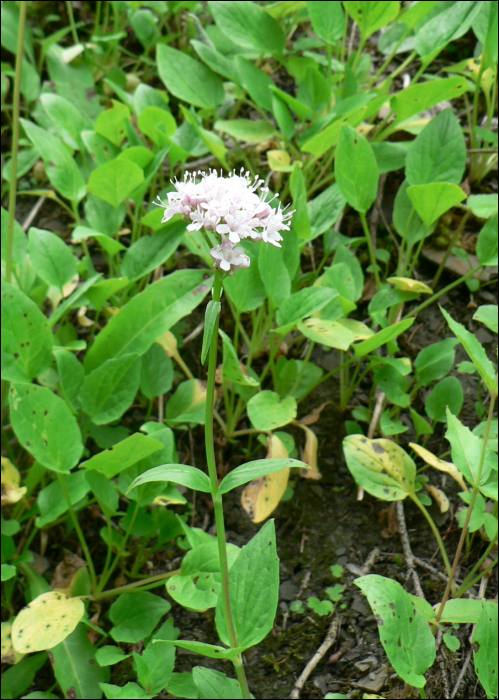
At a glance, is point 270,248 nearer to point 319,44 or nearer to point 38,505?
point 38,505

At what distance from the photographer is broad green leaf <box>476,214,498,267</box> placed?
5.38ft

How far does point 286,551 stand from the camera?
1.43 meters

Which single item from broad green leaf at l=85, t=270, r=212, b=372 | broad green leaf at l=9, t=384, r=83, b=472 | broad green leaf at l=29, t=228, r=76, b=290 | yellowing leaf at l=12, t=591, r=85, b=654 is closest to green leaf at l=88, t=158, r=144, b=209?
broad green leaf at l=29, t=228, r=76, b=290

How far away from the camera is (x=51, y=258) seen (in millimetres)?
1567

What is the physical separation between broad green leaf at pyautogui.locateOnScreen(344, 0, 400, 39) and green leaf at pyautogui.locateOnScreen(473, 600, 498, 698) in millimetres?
1729

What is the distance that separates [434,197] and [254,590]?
101 centimetres

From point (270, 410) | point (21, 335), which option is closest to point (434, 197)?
point (270, 410)

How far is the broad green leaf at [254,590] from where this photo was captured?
98cm

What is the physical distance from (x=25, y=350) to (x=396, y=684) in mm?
1032

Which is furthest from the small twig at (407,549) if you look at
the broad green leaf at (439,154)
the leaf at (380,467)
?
the broad green leaf at (439,154)

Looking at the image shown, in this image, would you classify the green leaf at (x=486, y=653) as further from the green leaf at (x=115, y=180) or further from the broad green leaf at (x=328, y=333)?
the green leaf at (x=115, y=180)

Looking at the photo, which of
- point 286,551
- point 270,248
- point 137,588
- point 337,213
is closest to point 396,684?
point 286,551

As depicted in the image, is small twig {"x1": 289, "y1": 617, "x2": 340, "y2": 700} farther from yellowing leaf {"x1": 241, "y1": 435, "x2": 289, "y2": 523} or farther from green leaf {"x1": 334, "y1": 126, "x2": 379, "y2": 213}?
green leaf {"x1": 334, "y1": 126, "x2": 379, "y2": 213}

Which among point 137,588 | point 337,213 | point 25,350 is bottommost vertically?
point 137,588
